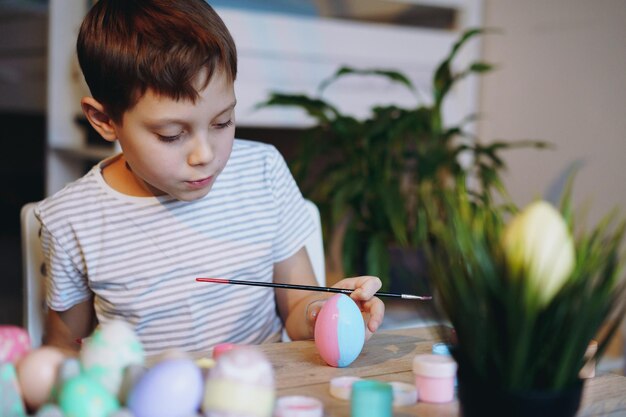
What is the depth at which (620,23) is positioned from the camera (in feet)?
7.23

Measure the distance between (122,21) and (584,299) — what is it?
0.71m

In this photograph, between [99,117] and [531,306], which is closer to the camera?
[531,306]

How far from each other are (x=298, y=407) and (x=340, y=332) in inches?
7.0

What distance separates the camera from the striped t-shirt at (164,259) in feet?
3.64

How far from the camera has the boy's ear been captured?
1.06m

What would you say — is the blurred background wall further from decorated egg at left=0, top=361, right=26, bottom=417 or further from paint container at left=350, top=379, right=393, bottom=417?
decorated egg at left=0, top=361, right=26, bottom=417

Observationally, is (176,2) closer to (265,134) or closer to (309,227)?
(309,227)

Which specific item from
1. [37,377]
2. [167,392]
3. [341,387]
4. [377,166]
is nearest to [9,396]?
[37,377]

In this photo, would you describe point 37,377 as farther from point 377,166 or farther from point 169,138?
point 377,166

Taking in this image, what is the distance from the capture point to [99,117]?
3.56 feet

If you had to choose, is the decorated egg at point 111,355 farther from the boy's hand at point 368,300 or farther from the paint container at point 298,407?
the boy's hand at point 368,300

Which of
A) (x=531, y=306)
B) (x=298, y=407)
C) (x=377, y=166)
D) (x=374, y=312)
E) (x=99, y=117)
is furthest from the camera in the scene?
(x=377, y=166)

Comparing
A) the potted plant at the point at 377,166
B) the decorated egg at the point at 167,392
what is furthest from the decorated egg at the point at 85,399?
the potted plant at the point at 377,166

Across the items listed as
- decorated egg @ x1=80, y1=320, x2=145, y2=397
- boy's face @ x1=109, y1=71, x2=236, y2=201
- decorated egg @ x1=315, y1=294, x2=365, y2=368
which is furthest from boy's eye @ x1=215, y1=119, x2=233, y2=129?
decorated egg @ x1=80, y1=320, x2=145, y2=397
